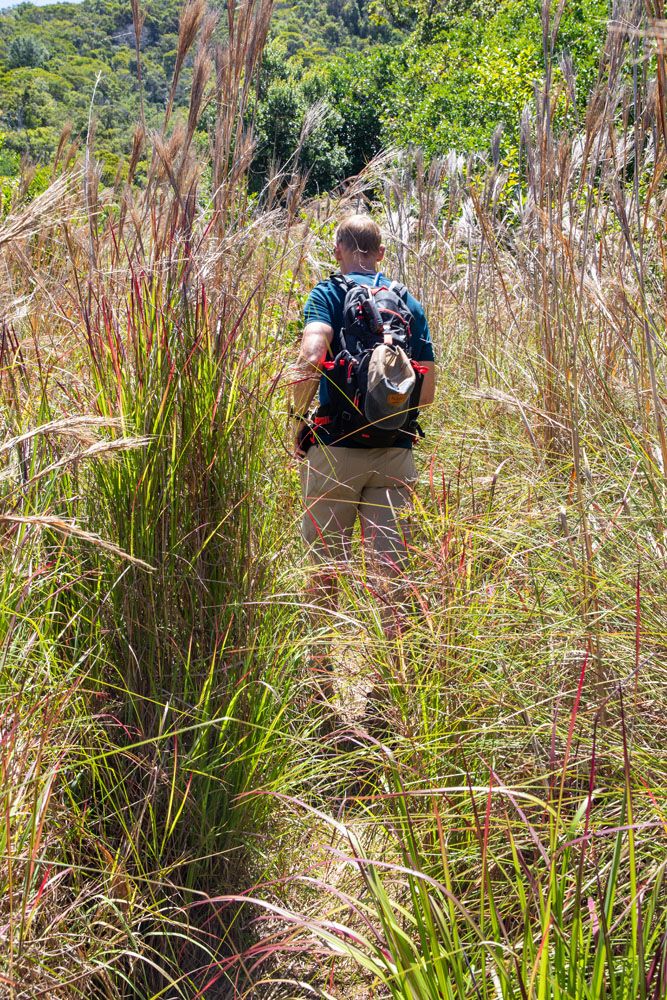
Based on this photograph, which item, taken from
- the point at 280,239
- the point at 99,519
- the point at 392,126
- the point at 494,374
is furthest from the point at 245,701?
the point at 392,126

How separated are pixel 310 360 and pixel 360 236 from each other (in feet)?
2.39

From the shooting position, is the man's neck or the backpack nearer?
the backpack

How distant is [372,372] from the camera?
3.00 m

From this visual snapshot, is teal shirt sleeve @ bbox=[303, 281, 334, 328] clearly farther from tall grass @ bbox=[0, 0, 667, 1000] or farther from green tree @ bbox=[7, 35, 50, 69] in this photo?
green tree @ bbox=[7, 35, 50, 69]

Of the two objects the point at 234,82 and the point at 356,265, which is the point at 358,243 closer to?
the point at 356,265

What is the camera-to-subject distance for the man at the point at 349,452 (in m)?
3.19

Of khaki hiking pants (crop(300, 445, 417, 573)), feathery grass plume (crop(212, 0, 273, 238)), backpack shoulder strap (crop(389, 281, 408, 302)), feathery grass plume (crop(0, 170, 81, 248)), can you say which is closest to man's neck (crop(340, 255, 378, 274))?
backpack shoulder strap (crop(389, 281, 408, 302))

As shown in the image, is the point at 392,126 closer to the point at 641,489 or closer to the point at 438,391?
the point at 438,391

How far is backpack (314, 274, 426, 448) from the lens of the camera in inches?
118

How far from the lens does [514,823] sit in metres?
1.60

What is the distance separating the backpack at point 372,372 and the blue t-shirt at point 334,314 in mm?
21

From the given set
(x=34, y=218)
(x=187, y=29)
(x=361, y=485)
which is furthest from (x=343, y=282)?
(x=34, y=218)

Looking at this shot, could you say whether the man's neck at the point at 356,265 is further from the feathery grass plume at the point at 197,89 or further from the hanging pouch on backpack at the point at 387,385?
the feathery grass plume at the point at 197,89

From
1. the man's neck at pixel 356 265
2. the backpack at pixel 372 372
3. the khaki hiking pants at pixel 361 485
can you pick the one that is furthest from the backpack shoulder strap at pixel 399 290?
the khaki hiking pants at pixel 361 485
